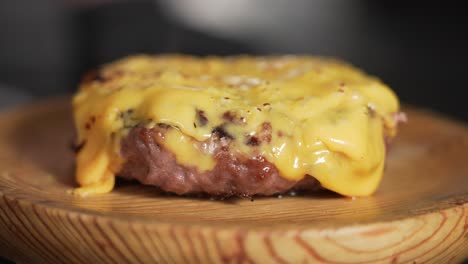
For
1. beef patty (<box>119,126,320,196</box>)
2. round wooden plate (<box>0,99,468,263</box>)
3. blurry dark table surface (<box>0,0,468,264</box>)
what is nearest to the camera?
round wooden plate (<box>0,99,468,263</box>)

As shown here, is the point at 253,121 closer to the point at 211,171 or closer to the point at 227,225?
the point at 211,171

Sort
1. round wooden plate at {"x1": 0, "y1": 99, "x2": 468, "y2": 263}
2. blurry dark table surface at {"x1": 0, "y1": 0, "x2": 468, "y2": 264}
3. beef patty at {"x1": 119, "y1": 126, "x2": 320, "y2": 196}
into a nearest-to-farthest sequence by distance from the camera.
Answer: round wooden plate at {"x1": 0, "y1": 99, "x2": 468, "y2": 263}, beef patty at {"x1": 119, "y1": 126, "x2": 320, "y2": 196}, blurry dark table surface at {"x1": 0, "y1": 0, "x2": 468, "y2": 264}

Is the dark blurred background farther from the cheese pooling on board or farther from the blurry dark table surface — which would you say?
the cheese pooling on board

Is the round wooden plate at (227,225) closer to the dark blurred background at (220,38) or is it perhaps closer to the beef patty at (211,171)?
the beef patty at (211,171)

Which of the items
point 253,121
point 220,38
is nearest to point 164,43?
point 220,38

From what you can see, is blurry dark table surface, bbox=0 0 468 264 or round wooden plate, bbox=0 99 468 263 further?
blurry dark table surface, bbox=0 0 468 264

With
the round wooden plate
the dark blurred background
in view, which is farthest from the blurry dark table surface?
the round wooden plate

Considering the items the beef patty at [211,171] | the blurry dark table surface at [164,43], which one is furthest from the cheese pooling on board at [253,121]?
the blurry dark table surface at [164,43]

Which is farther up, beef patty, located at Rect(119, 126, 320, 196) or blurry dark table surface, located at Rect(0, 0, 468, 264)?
blurry dark table surface, located at Rect(0, 0, 468, 264)
